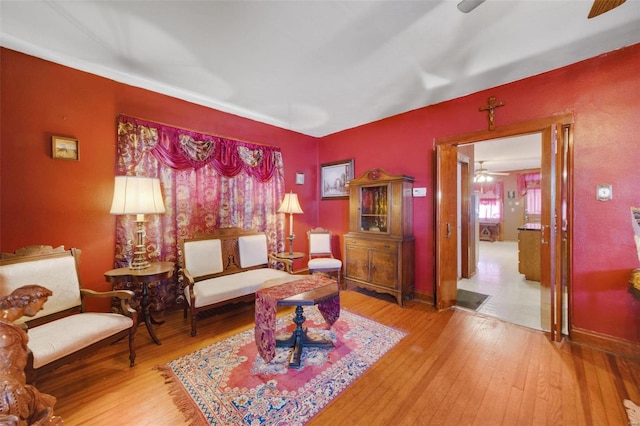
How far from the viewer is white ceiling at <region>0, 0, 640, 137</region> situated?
1.74 meters

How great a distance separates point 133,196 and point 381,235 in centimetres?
292

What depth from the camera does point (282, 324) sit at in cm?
274

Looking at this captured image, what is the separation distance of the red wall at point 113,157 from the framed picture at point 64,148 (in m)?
0.05

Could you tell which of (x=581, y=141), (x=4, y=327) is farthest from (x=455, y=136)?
(x=4, y=327)

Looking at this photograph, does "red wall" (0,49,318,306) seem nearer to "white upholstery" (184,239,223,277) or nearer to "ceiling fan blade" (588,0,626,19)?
"white upholstery" (184,239,223,277)

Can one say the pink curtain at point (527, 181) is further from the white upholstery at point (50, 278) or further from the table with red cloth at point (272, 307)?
the white upholstery at point (50, 278)

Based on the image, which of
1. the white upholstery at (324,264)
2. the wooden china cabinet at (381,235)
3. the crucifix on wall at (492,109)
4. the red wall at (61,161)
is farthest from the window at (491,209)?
the red wall at (61,161)

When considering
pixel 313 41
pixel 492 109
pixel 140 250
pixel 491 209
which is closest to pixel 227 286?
pixel 140 250

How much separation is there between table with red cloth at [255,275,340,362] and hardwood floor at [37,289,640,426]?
60cm

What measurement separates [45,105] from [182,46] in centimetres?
143

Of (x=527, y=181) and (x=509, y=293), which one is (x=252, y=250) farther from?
(x=527, y=181)

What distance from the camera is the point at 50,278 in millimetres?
1962

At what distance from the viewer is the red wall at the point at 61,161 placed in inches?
83.9

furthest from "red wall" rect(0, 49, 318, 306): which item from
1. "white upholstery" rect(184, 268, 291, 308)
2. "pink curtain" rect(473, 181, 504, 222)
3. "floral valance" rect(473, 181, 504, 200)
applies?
"pink curtain" rect(473, 181, 504, 222)
